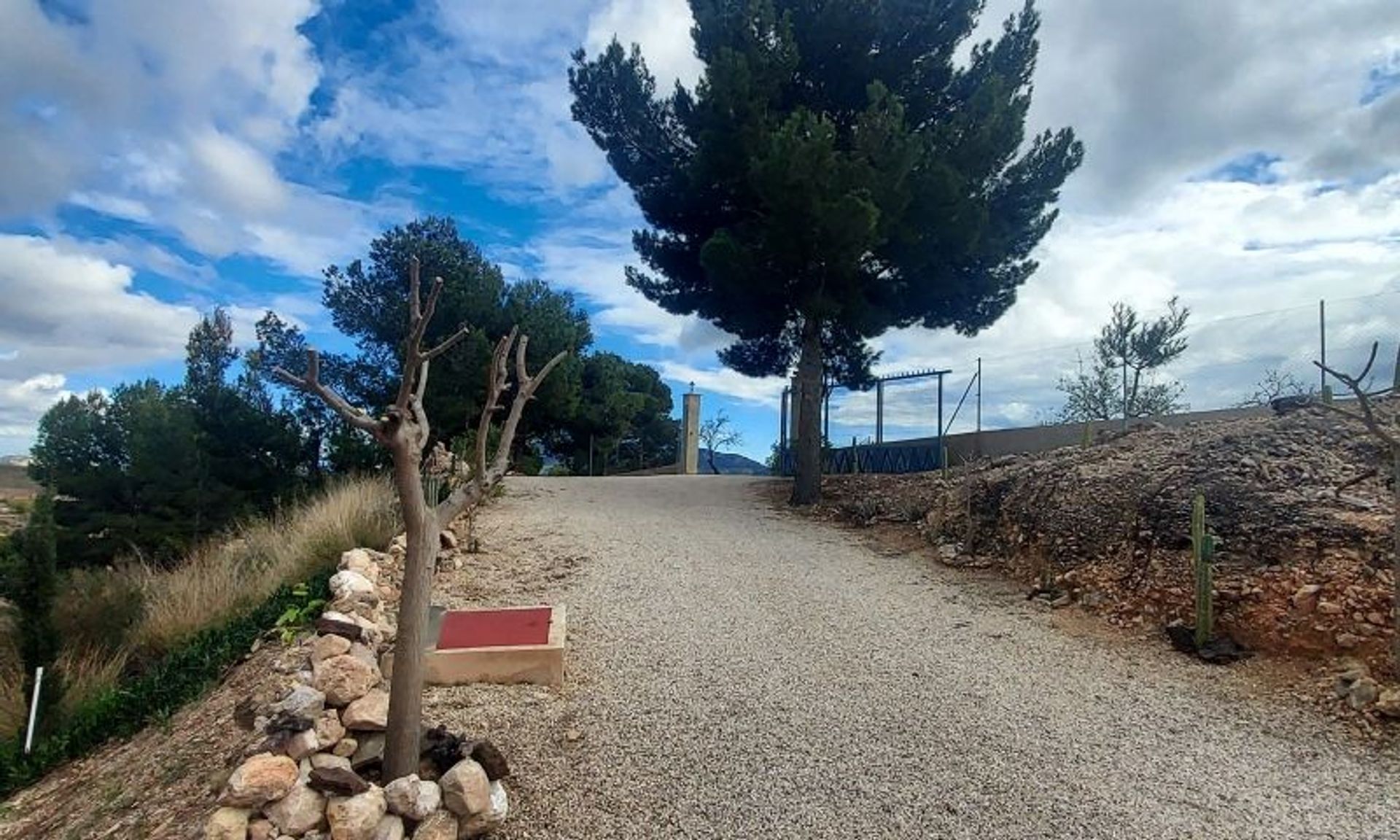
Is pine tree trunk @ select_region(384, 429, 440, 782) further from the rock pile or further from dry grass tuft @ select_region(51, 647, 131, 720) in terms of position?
dry grass tuft @ select_region(51, 647, 131, 720)

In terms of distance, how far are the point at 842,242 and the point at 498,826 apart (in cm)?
840

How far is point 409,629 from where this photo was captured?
3.05 meters

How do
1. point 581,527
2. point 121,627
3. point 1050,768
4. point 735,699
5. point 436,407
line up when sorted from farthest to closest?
1. point 436,407
2. point 581,527
3. point 121,627
4. point 735,699
5. point 1050,768

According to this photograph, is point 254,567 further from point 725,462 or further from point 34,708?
point 725,462

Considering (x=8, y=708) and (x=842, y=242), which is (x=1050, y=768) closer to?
(x=8, y=708)

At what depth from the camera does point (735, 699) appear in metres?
4.41

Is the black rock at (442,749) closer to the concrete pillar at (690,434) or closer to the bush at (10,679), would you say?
the bush at (10,679)

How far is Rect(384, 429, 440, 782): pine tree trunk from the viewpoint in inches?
119

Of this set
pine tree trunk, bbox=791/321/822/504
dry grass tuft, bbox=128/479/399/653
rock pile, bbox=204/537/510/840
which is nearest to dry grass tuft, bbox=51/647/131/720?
dry grass tuft, bbox=128/479/399/653

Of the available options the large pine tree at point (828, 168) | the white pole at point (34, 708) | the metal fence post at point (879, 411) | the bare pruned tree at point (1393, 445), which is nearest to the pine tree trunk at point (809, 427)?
the large pine tree at point (828, 168)

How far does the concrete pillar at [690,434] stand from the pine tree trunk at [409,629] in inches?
681

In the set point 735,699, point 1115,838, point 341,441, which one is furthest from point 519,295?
point 1115,838

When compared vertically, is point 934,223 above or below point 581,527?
above

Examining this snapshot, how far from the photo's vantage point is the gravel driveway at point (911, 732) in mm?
3207
